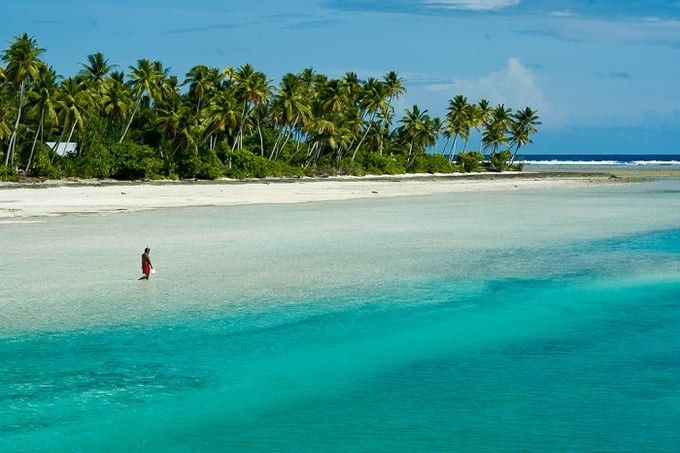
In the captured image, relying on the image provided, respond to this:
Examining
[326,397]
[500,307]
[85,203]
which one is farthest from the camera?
[85,203]

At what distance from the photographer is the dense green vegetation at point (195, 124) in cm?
5991

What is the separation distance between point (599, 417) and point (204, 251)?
1541 cm

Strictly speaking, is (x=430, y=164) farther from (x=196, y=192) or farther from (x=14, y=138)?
(x=14, y=138)

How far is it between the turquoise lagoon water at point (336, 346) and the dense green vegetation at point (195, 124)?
35198mm

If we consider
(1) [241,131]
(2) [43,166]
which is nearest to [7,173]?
(2) [43,166]

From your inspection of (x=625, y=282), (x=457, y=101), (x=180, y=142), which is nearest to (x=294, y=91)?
(x=180, y=142)

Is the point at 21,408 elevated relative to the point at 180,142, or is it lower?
lower

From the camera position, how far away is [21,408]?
9898 mm

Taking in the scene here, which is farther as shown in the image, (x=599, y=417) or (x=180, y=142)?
(x=180, y=142)

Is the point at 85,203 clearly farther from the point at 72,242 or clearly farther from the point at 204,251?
the point at 204,251

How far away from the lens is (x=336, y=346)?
13.1 m

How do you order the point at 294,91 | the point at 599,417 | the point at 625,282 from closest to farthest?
1. the point at 599,417
2. the point at 625,282
3. the point at 294,91

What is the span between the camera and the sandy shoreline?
39.7 meters

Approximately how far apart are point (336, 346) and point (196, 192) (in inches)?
1639
